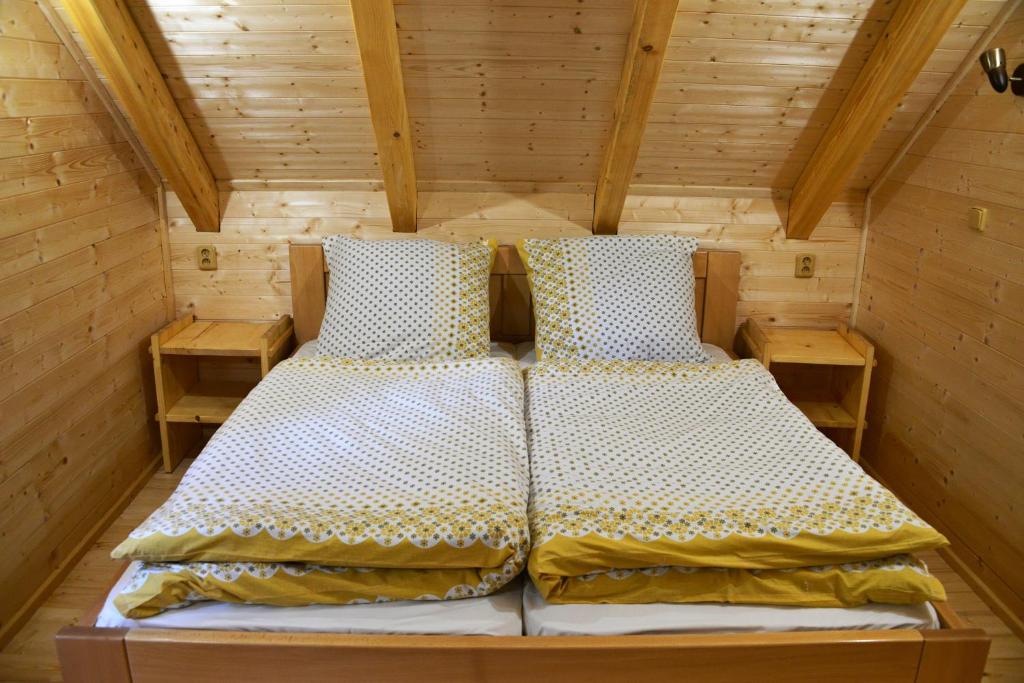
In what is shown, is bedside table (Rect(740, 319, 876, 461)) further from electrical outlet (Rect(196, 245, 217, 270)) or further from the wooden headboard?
electrical outlet (Rect(196, 245, 217, 270))

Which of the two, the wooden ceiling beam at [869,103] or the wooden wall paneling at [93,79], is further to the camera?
the wooden wall paneling at [93,79]

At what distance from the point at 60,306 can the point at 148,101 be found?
0.66m

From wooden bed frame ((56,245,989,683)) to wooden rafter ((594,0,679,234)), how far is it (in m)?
1.47

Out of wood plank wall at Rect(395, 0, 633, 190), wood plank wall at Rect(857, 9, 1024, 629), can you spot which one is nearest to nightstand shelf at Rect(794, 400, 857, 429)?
wood plank wall at Rect(857, 9, 1024, 629)

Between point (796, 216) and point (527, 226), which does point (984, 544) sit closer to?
point (796, 216)

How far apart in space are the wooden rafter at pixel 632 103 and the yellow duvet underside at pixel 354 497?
2.92 feet

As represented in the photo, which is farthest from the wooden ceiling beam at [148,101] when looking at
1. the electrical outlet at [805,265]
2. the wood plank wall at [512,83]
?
the electrical outlet at [805,265]

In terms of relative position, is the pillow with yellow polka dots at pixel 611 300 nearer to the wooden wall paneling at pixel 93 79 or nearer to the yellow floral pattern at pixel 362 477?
the yellow floral pattern at pixel 362 477

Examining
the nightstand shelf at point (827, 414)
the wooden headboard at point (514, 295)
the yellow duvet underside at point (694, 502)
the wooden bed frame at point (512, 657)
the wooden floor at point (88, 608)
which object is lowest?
the wooden floor at point (88, 608)

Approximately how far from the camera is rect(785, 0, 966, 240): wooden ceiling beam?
2146 millimetres

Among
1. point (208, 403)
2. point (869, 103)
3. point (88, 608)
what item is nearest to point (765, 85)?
point (869, 103)

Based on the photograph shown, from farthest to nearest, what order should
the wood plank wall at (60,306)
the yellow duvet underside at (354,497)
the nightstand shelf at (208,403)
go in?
the nightstand shelf at (208,403)
the wood plank wall at (60,306)
the yellow duvet underside at (354,497)

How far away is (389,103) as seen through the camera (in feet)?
7.54

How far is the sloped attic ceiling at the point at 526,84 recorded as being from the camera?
2256 millimetres
